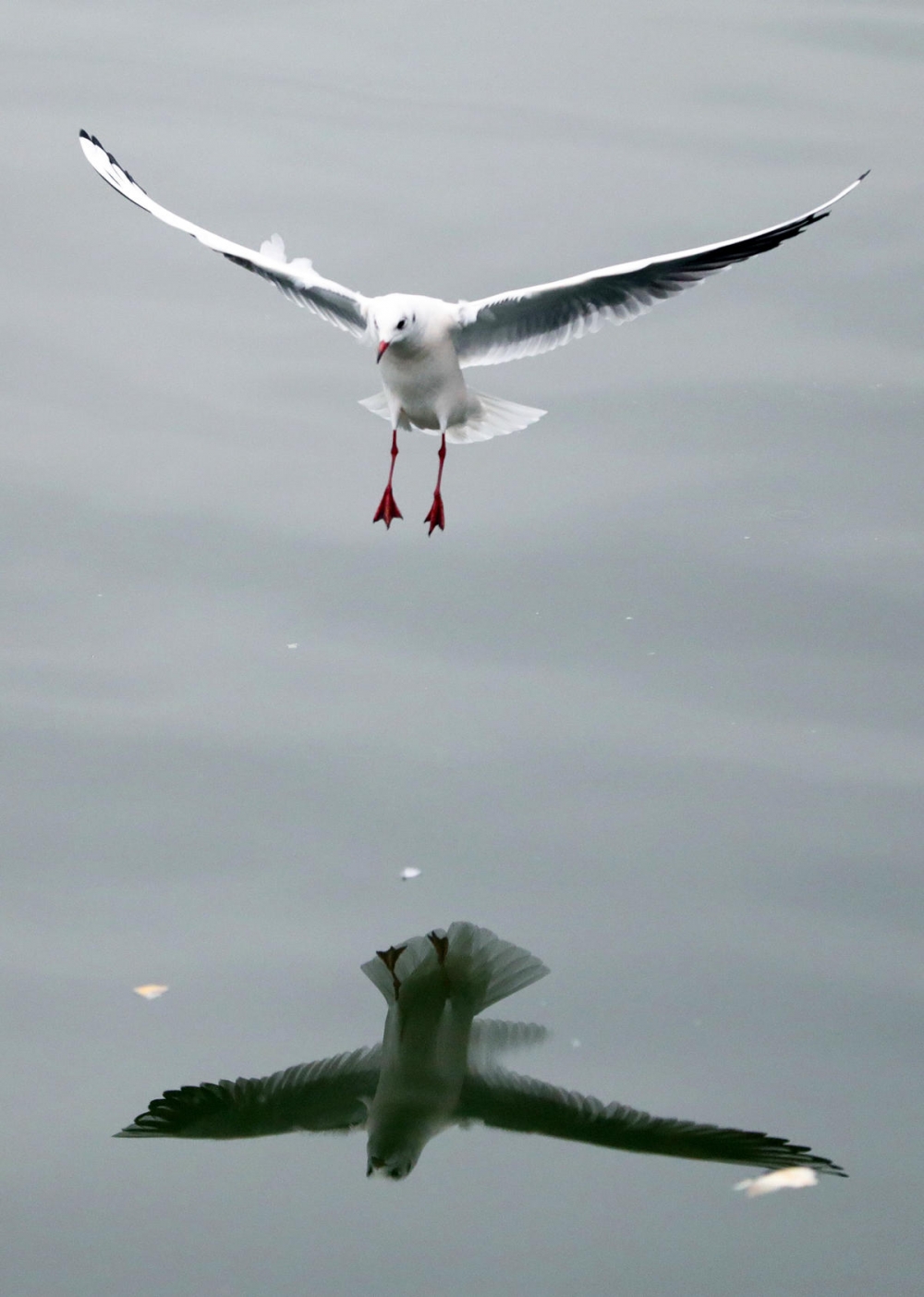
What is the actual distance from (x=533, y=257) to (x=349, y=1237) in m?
4.84

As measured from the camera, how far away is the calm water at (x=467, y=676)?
3777 millimetres

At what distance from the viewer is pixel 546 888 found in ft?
15.2

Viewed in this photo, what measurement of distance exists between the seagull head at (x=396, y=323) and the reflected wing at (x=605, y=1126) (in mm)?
2432

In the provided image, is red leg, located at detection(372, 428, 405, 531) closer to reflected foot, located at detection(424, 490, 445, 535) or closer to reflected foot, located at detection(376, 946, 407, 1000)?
reflected foot, located at detection(424, 490, 445, 535)

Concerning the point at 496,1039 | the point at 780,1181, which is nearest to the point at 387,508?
the point at 496,1039

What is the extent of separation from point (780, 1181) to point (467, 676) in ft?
6.64

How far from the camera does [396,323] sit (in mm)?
5750

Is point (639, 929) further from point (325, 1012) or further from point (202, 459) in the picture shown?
point (202, 459)

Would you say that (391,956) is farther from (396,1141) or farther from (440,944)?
(396,1141)

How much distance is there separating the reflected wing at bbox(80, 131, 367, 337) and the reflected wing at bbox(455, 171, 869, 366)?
405 mm

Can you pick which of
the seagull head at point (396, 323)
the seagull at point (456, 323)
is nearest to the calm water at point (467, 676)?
the seagull at point (456, 323)

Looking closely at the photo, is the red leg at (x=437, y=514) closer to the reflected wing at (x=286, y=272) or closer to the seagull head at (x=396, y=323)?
the seagull head at (x=396, y=323)

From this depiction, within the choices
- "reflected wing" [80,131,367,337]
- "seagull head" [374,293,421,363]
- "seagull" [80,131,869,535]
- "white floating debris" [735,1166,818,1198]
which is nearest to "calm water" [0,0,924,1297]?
"white floating debris" [735,1166,818,1198]

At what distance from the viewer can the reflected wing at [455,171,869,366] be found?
5.53 metres
